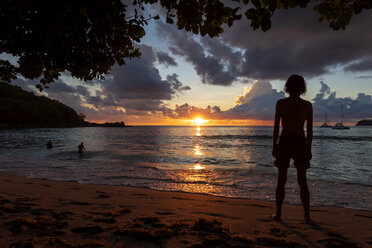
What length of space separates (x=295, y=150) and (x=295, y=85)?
1158mm

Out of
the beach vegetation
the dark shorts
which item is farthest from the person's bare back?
the beach vegetation

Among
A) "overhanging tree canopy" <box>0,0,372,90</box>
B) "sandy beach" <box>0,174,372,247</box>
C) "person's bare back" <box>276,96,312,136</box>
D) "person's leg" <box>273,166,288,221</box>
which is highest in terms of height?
"overhanging tree canopy" <box>0,0,372,90</box>

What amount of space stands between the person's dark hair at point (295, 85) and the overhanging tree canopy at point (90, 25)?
1706 millimetres

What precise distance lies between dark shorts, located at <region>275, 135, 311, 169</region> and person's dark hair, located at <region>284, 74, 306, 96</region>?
808 millimetres

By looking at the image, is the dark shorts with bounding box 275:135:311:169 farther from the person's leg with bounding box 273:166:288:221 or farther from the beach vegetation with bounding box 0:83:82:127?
the beach vegetation with bounding box 0:83:82:127

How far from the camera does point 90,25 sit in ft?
12.1

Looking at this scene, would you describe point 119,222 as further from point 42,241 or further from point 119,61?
point 119,61

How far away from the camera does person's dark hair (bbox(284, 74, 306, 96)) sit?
3.76 meters

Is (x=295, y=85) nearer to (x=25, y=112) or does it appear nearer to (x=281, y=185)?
(x=281, y=185)

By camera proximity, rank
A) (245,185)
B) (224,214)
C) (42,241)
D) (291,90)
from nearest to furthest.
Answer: (42,241), (291,90), (224,214), (245,185)

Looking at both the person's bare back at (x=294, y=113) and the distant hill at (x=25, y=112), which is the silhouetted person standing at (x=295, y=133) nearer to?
the person's bare back at (x=294, y=113)

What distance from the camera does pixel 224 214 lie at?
4.49 meters

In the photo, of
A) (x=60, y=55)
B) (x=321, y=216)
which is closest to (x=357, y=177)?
(x=321, y=216)

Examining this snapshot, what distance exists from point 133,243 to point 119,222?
0.93 m
